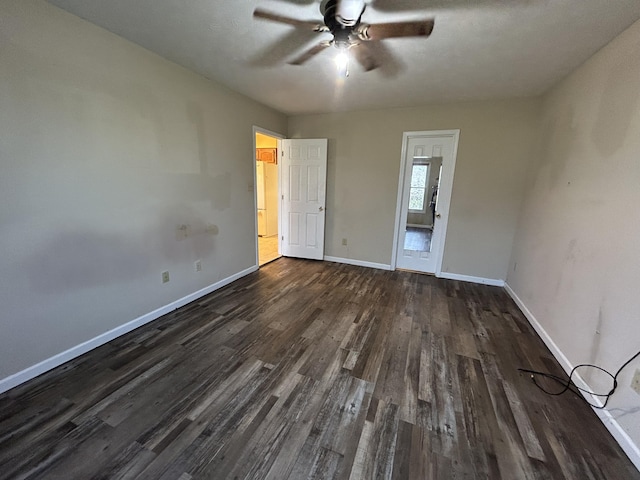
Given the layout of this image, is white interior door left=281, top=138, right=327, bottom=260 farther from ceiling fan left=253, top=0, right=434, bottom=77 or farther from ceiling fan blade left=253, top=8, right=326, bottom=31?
ceiling fan blade left=253, top=8, right=326, bottom=31

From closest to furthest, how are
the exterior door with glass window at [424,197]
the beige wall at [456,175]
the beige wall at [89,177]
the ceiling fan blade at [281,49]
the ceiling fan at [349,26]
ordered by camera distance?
the ceiling fan at [349,26], the beige wall at [89,177], the ceiling fan blade at [281,49], the beige wall at [456,175], the exterior door with glass window at [424,197]

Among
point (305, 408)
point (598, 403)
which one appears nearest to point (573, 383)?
point (598, 403)

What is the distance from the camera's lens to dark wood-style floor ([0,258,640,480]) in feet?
4.20

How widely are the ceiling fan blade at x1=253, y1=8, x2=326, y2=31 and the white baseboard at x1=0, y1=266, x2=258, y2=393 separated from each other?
103 inches

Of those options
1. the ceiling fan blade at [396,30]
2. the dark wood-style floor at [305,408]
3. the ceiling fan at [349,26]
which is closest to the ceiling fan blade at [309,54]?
the ceiling fan at [349,26]

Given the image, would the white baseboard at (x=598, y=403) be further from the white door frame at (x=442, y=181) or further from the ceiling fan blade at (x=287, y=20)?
the ceiling fan blade at (x=287, y=20)

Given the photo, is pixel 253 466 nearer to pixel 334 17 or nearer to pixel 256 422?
pixel 256 422

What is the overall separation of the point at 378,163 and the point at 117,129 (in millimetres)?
3138

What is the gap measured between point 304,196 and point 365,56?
7.96 ft

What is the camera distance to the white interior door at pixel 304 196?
4.21 m

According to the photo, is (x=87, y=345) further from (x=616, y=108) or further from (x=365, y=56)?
(x=616, y=108)

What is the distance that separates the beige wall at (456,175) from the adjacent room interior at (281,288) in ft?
0.18

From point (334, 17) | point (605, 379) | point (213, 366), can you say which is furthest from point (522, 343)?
point (334, 17)

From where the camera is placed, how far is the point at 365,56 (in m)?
2.21
